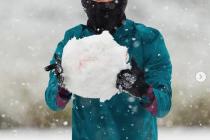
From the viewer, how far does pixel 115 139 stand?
3348mm

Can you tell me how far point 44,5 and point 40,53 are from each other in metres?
1.01

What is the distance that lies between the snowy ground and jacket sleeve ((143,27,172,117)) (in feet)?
15.1

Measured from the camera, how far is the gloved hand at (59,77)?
3.10 metres

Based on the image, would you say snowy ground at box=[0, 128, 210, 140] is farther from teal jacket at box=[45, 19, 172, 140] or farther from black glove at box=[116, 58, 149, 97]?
black glove at box=[116, 58, 149, 97]

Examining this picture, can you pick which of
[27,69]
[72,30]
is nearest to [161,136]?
→ [27,69]

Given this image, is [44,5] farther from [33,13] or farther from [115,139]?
[115,139]

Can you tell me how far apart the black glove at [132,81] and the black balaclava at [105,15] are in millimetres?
444

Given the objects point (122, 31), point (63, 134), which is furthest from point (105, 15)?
point (63, 134)

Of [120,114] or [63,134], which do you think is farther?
[63,134]

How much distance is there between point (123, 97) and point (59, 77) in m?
0.40

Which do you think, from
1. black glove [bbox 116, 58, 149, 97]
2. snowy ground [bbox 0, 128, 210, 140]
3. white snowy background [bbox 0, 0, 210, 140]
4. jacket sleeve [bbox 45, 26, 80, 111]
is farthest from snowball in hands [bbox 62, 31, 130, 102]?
white snowy background [bbox 0, 0, 210, 140]

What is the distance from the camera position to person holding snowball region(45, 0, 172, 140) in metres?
3.30

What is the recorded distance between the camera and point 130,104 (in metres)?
3.32

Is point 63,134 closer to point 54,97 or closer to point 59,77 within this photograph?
point 54,97
